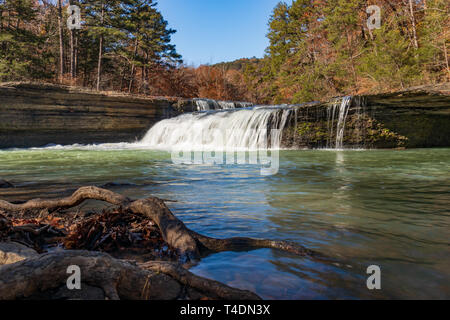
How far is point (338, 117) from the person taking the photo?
15.2 meters

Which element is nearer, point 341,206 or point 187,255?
point 187,255

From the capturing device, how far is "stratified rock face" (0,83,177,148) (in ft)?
59.2

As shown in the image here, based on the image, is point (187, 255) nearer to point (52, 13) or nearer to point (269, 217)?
point (269, 217)

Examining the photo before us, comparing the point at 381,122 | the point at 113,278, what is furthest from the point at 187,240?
the point at 381,122

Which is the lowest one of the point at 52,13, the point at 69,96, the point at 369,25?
the point at 69,96

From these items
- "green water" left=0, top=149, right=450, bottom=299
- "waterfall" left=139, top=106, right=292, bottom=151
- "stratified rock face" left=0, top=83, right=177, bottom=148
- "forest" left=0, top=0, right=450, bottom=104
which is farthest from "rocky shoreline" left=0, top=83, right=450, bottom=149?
"green water" left=0, top=149, right=450, bottom=299

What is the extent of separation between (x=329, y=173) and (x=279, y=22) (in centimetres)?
3827

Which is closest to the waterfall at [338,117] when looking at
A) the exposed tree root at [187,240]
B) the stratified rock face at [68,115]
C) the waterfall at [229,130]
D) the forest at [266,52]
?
the waterfall at [229,130]

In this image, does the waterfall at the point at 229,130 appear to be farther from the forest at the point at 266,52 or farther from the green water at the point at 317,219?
the forest at the point at 266,52

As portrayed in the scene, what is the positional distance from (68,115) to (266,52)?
106 feet

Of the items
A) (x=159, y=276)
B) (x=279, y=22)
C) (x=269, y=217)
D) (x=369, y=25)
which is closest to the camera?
(x=159, y=276)

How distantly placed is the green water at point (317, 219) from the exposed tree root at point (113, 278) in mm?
395
